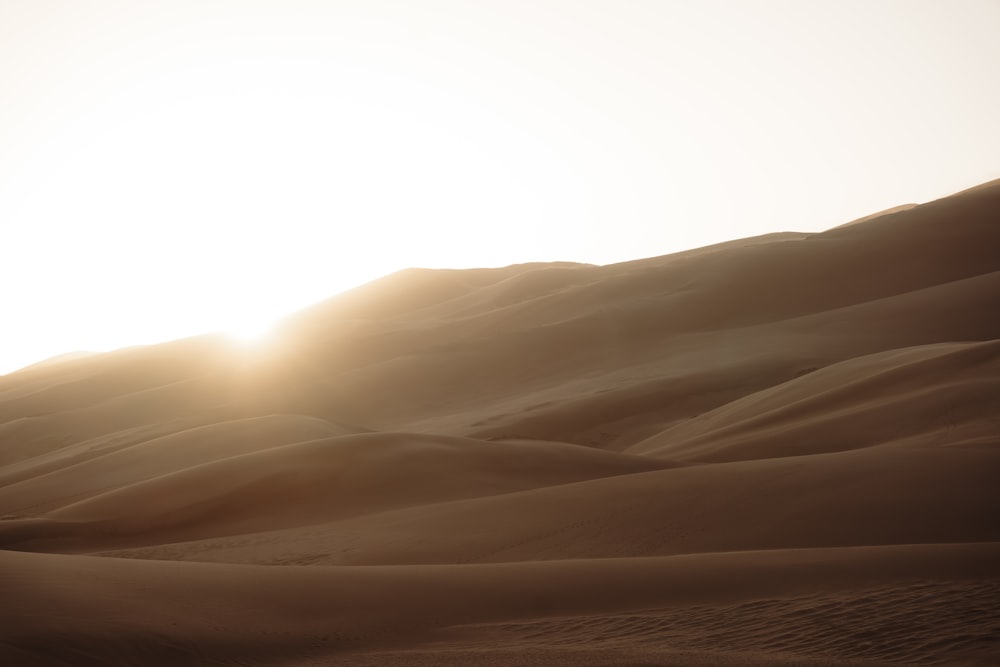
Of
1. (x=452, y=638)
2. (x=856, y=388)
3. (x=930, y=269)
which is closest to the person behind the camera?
(x=452, y=638)

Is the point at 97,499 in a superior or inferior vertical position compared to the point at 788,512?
superior

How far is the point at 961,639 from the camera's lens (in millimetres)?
5844

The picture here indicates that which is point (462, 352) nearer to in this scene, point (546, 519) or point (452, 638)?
point (546, 519)

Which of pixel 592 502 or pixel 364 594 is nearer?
pixel 364 594

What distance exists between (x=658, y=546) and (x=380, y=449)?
8038mm

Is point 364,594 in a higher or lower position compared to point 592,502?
higher

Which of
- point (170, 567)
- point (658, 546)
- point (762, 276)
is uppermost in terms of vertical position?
point (762, 276)

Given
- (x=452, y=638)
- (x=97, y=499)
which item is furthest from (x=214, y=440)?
(x=452, y=638)

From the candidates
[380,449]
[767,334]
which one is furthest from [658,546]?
[767,334]

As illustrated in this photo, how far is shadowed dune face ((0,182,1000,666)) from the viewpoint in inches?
274

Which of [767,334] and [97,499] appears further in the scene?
[767,334]

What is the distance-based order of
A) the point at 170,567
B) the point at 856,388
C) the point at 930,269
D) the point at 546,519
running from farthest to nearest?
the point at 930,269
the point at 856,388
the point at 546,519
the point at 170,567

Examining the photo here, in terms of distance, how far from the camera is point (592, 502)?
40.4ft

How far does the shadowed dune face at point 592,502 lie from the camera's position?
695cm
